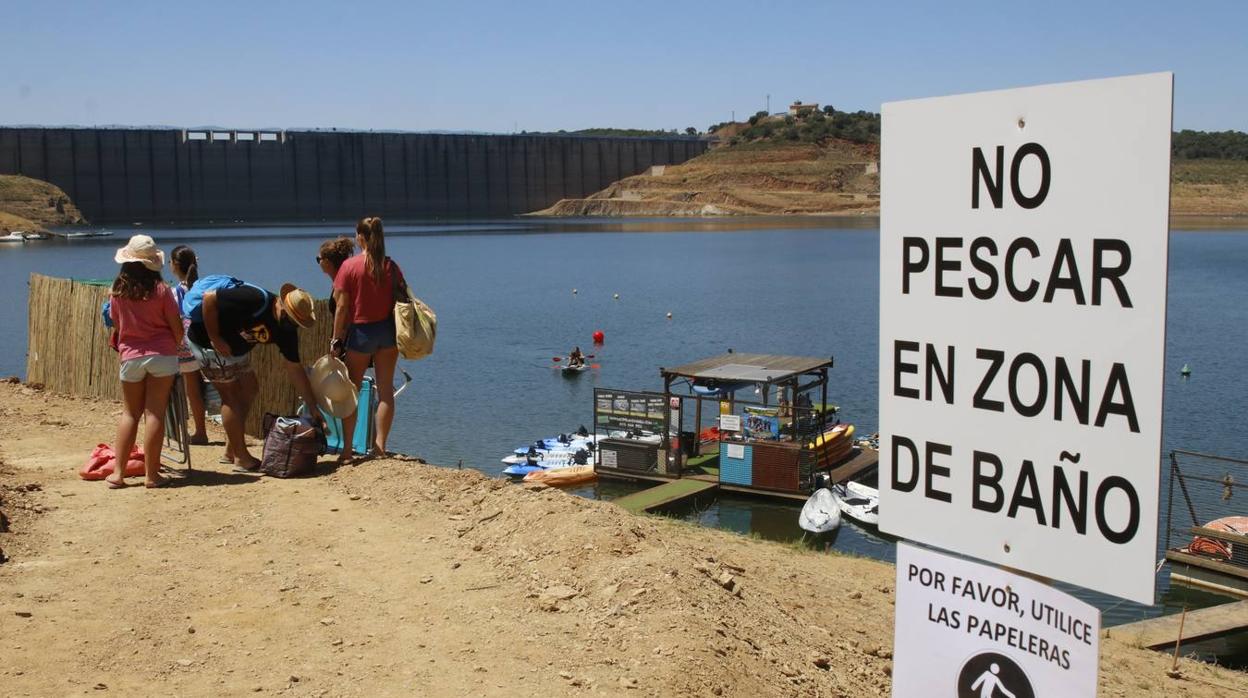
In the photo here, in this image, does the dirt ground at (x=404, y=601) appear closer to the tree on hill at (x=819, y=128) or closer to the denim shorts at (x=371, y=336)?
the denim shorts at (x=371, y=336)

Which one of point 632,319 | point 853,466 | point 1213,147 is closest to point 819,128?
point 1213,147

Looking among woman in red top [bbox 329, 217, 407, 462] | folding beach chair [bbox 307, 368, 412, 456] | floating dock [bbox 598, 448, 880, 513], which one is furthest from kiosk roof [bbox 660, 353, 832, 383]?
woman in red top [bbox 329, 217, 407, 462]

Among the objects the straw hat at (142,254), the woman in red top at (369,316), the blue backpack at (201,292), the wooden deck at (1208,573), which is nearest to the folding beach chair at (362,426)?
the woman in red top at (369,316)

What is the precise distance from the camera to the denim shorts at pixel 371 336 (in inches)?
335

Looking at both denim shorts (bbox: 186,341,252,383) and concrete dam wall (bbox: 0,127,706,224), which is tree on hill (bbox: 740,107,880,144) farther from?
denim shorts (bbox: 186,341,252,383)

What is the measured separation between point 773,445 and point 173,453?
12.4 meters

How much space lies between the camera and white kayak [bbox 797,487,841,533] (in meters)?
18.2

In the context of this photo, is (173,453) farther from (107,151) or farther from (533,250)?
(107,151)

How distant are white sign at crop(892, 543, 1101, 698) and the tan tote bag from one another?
19.3ft

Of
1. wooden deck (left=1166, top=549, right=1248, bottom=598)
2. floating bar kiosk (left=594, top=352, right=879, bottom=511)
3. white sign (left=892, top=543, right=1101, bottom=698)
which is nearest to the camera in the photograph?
white sign (left=892, top=543, right=1101, bottom=698)

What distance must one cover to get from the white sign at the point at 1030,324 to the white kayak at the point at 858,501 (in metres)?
16.0

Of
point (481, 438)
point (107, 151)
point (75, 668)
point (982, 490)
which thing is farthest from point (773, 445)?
point (107, 151)

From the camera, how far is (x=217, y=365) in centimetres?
853

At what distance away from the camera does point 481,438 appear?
2542cm
